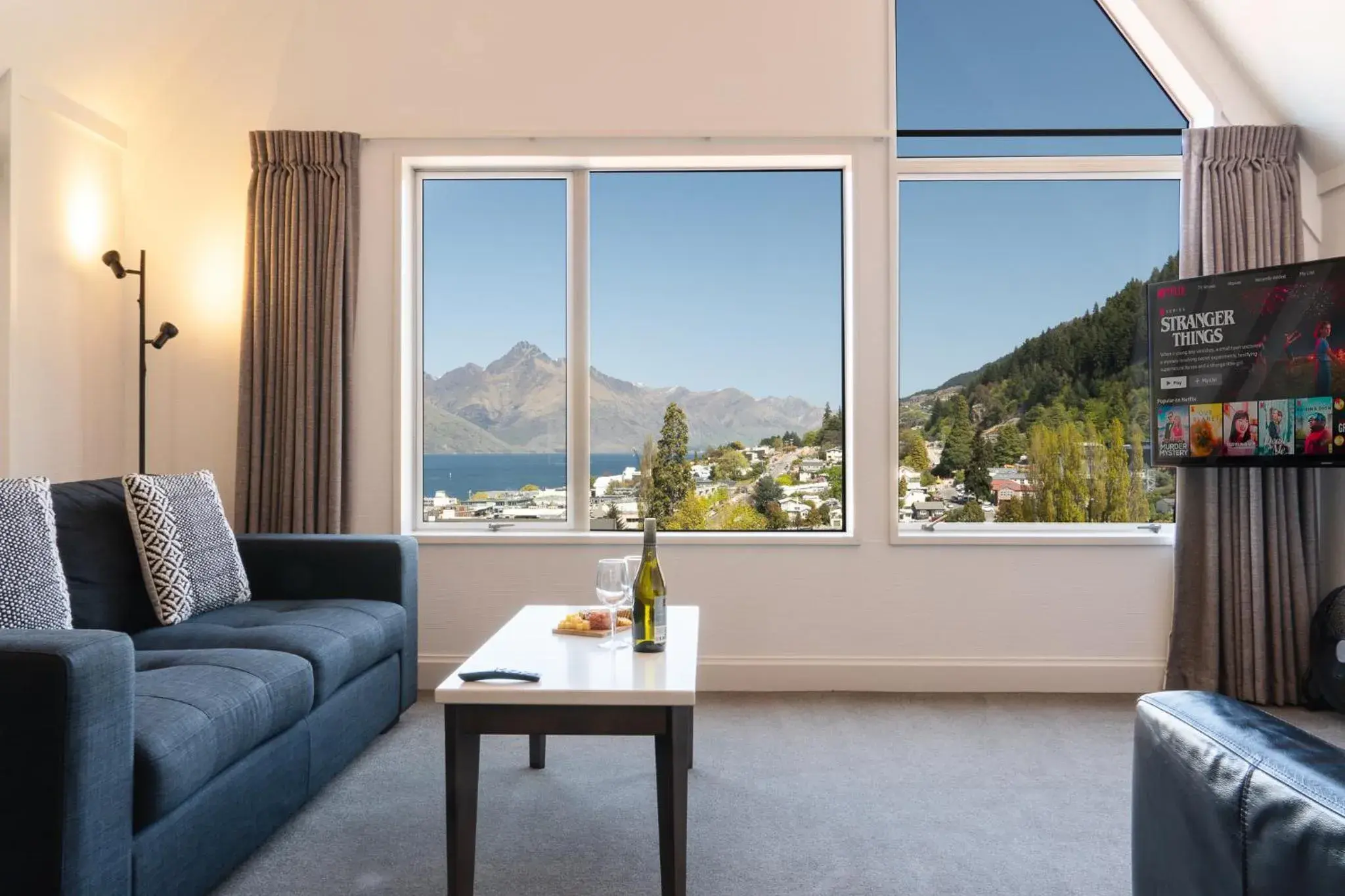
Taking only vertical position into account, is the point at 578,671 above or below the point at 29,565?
below

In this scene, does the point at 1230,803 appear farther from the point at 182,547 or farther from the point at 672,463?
the point at 672,463

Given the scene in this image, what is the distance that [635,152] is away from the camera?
389 cm

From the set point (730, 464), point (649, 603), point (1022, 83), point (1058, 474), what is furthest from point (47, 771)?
point (1022, 83)

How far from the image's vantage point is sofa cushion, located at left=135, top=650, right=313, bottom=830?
5.68ft

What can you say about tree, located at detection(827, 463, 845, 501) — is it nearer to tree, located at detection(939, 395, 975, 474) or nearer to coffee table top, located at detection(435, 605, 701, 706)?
tree, located at detection(939, 395, 975, 474)

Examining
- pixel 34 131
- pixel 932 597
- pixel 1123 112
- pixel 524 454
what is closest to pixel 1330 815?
pixel 932 597

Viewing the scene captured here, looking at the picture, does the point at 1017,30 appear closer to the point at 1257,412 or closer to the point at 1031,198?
the point at 1031,198

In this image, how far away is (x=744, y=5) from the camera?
385 cm

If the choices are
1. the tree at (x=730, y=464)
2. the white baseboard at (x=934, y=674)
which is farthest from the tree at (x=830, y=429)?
the white baseboard at (x=934, y=674)

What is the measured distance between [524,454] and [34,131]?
2249 millimetres

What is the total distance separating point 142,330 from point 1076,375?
4.05 metres

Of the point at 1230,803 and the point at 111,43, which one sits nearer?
the point at 1230,803

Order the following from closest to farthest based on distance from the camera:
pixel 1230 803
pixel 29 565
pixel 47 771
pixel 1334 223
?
pixel 1230 803, pixel 47 771, pixel 29 565, pixel 1334 223

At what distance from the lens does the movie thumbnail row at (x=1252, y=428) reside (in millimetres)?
3307
